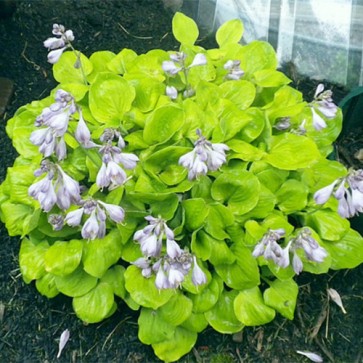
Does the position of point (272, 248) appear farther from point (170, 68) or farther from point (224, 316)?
point (170, 68)

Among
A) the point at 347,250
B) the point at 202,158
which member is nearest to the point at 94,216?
the point at 202,158

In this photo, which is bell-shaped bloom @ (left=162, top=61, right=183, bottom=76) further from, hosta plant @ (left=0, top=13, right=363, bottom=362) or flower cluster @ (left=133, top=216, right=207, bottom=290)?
flower cluster @ (left=133, top=216, right=207, bottom=290)

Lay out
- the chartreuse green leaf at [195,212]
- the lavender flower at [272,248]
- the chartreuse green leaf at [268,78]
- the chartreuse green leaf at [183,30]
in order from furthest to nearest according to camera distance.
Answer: the chartreuse green leaf at [183,30]
the chartreuse green leaf at [268,78]
the chartreuse green leaf at [195,212]
the lavender flower at [272,248]

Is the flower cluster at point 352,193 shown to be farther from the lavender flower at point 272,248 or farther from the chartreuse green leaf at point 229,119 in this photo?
the chartreuse green leaf at point 229,119

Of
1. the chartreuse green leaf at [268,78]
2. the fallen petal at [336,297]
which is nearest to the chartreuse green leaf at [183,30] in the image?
the chartreuse green leaf at [268,78]

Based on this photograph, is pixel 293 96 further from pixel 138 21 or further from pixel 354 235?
pixel 138 21

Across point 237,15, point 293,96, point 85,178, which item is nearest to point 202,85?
point 293,96
